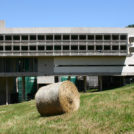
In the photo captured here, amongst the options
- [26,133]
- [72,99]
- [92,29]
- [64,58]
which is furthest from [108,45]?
[26,133]

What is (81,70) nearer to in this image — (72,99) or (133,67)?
(133,67)

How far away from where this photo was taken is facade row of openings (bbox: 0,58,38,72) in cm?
6462

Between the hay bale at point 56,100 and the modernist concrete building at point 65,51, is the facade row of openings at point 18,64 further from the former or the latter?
the hay bale at point 56,100

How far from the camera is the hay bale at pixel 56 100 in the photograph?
16094 millimetres

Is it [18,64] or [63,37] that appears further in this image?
[18,64]

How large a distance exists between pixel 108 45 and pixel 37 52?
14.2 metres

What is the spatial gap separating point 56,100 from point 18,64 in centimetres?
4978

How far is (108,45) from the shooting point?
62219 millimetres

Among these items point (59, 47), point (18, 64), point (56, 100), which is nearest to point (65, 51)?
point (59, 47)

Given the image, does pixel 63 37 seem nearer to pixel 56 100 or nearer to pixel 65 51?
pixel 65 51

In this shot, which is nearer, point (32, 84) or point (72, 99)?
point (72, 99)

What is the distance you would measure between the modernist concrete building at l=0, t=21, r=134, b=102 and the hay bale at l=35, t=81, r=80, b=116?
147 feet

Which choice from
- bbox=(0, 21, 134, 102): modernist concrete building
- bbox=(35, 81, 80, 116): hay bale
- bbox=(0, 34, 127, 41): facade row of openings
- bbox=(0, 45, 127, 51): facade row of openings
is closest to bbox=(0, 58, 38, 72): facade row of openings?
bbox=(0, 21, 134, 102): modernist concrete building

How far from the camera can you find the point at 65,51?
61719mm
